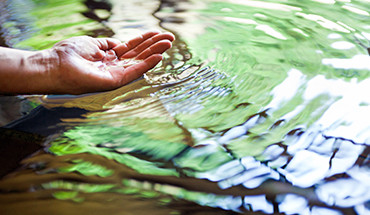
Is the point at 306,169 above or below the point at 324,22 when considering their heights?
below

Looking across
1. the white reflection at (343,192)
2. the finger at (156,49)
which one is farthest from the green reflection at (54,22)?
the white reflection at (343,192)

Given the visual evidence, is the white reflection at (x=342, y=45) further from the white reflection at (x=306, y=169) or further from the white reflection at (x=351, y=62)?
the white reflection at (x=306, y=169)

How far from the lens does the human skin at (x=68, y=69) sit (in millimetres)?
683

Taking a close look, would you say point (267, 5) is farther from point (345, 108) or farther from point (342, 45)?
point (345, 108)

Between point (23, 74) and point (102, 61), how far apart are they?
0.20 meters

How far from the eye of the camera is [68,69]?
0.70 m

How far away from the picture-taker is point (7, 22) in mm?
1072

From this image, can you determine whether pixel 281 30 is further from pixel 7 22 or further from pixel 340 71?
pixel 7 22

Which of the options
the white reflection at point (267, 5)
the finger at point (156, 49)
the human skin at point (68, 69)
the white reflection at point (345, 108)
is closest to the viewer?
the white reflection at point (345, 108)

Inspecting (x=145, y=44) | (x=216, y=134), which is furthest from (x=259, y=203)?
(x=145, y=44)

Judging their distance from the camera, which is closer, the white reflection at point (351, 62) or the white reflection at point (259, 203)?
the white reflection at point (259, 203)

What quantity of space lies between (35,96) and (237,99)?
43cm

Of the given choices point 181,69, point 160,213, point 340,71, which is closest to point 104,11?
point 181,69

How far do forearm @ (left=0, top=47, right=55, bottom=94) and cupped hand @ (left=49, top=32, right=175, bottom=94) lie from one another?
0.02 meters
